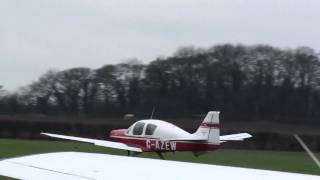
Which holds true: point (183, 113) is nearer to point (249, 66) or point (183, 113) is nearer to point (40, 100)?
point (249, 66)

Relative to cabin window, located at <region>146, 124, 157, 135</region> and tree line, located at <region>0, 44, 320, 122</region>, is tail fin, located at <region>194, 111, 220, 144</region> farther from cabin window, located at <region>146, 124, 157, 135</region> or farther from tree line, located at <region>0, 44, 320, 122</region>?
tree line, located at <region>0, 44, 320, 122</region>

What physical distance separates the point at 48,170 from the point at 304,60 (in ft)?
182

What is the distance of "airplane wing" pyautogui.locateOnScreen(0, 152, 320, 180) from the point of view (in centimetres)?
250

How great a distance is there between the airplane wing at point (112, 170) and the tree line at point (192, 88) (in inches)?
1652

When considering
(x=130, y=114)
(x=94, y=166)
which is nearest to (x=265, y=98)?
(x=130, y=114)

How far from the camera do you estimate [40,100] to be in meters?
59.7

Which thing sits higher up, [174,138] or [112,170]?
[112,170]

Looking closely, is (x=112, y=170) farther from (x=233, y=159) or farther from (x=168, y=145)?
(x=233, y=159)

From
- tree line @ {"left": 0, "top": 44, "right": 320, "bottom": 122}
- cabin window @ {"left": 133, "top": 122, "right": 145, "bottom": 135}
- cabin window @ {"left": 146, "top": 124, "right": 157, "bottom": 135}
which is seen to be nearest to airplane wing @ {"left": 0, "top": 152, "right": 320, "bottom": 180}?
cabin window @ {"left": 146, "top": 124, "right": 157, "bottom": 135}

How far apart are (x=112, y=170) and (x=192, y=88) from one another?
180 feet

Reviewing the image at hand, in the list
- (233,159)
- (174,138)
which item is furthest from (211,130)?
(233,159)

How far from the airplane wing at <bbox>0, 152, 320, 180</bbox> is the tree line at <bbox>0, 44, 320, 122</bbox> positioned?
42.0 m

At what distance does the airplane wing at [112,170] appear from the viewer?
2.50 metres

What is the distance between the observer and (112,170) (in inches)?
104
